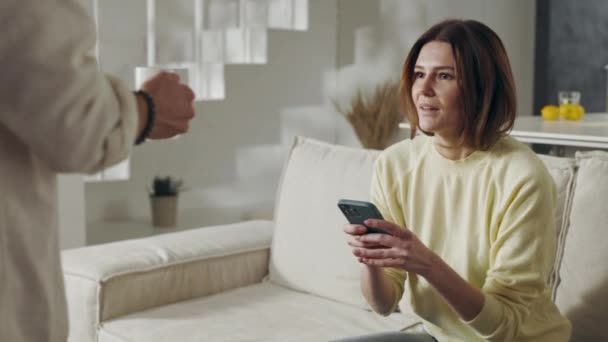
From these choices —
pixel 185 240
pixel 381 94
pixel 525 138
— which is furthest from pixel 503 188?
pixel 381 94

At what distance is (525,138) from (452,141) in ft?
A: 5.27

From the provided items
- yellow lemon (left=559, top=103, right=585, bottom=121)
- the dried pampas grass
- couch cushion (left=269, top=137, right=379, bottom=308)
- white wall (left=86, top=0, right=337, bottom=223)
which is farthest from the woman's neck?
the dried pampas grass

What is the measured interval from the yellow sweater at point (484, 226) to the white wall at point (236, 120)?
306 cm

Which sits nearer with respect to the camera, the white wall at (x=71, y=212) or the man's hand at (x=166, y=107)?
the man's hand at (x=166, y=107)

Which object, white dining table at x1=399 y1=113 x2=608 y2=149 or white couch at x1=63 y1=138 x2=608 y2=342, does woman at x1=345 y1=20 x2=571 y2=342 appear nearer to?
white couch at x1=63 y1=138 x2=608 y2=342

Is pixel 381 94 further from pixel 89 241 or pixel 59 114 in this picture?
pixel 59 114

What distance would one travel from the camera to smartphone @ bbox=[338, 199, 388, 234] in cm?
149

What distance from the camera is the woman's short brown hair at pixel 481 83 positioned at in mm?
1678

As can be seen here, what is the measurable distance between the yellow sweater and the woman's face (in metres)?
0.09

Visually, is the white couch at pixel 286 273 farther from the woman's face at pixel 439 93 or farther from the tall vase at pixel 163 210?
the tall vase at pixel 163 210

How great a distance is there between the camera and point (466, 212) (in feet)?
5.61

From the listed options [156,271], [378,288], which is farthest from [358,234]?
[156,271]

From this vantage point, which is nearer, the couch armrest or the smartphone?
the smartphone

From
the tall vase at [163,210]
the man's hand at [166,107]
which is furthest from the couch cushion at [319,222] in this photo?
the tall vase at [163,210]
